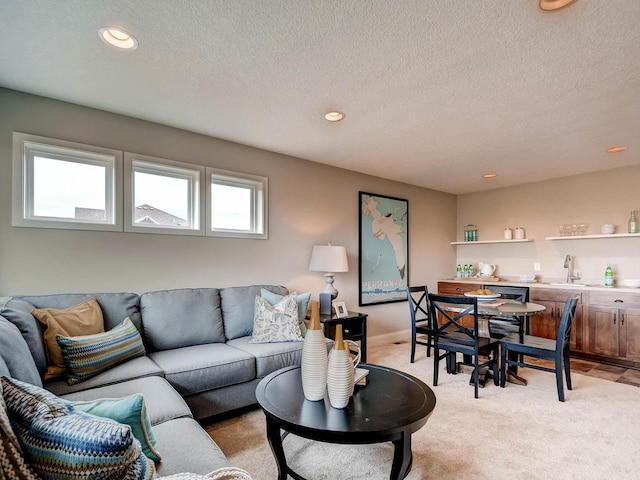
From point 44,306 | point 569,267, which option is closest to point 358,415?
point 44,306

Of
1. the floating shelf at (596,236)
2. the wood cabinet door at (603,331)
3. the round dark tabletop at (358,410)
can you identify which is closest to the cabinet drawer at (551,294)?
the wood cabinet door at (603,331)

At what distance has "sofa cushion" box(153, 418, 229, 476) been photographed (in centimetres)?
123

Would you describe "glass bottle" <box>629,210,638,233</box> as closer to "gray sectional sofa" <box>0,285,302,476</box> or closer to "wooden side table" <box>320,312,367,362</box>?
"wooden side table" <box>320,312,367,362</box>

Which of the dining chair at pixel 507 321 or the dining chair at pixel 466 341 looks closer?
the dining chair at pixel 466 341

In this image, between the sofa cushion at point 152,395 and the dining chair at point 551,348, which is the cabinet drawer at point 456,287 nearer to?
the dining chair at point 551,348

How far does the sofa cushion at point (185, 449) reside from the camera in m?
1.23

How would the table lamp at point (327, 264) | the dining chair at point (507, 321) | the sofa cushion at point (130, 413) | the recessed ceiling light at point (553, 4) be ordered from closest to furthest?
1. the sofa cushion at point (130, 413)
2. the recessed ceiling light at point (553, 4)
3. the dining chair at point (507, 321)
4. the table lamp at point (327, 264)

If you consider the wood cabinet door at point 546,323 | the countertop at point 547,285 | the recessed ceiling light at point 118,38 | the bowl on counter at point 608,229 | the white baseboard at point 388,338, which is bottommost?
the white baseboard at point 388,338

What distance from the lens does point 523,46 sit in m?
1.90

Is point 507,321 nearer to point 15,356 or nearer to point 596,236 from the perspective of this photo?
point 596,236

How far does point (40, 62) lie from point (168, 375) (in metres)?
2.14

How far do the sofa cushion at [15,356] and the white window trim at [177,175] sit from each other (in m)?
1.36

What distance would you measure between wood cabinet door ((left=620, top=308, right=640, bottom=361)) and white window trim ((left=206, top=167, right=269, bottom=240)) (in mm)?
4174

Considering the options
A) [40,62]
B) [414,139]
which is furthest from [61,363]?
[414,139]
